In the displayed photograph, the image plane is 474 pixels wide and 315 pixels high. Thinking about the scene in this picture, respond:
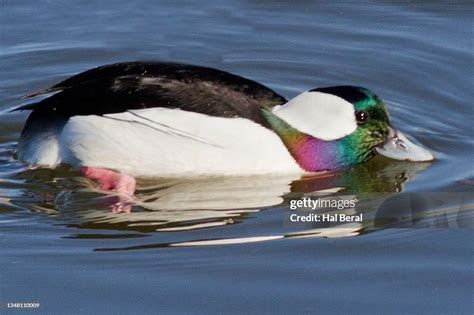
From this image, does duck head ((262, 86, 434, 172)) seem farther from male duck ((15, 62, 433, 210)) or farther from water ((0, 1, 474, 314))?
water ((0, 1, 474, 314))

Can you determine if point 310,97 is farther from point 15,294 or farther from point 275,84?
point 15,294

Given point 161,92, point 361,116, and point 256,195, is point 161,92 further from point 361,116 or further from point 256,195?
point 361,116

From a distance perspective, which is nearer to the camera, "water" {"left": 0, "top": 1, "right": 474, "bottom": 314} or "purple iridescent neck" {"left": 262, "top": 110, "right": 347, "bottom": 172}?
"water" {"left": 0, "top": 1, "right": 474, "bottom": 314}

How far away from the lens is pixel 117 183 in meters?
8.84

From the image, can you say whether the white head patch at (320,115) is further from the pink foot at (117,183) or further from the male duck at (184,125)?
the pink foot at (117,183)

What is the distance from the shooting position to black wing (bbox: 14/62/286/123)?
8789mm

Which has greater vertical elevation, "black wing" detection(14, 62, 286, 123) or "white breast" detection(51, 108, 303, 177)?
"black wing" detection(14, 62, 286, 123)

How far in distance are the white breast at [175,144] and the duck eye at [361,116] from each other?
0.62 metres

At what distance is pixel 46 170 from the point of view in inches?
360

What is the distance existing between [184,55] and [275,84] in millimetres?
1011
